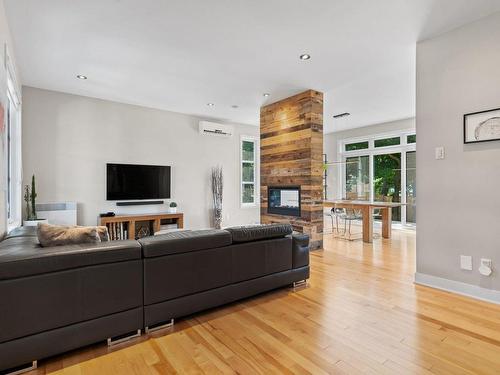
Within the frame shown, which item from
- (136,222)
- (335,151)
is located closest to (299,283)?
(136,222)

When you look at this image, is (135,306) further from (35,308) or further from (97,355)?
(35,308)

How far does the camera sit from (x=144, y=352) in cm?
184

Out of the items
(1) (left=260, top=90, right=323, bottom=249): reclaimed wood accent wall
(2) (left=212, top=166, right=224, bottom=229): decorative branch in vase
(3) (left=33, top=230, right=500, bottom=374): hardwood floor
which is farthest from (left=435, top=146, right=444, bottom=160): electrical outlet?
(2) (left=212, top=166, right=224, bottom=229): decorative branch in vase

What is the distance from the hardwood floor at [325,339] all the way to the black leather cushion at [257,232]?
1.96 ft

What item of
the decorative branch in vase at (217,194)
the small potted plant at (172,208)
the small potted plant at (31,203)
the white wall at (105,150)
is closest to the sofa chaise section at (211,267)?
the small potted plant at (31,203)

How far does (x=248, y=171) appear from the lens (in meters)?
7.40

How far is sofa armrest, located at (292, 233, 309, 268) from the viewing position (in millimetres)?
2957

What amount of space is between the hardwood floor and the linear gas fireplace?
2.06 meters

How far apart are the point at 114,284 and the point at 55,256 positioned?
1.29 feet

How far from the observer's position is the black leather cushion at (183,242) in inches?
80.0

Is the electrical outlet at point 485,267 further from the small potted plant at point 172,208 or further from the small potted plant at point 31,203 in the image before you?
the small potted plant at point 31,203

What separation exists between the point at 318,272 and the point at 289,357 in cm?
188

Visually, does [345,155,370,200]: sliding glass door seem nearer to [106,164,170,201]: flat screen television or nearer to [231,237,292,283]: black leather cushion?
[106,164,170,201]: flat screen television

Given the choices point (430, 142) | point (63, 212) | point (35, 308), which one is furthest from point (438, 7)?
point (63, 212)
